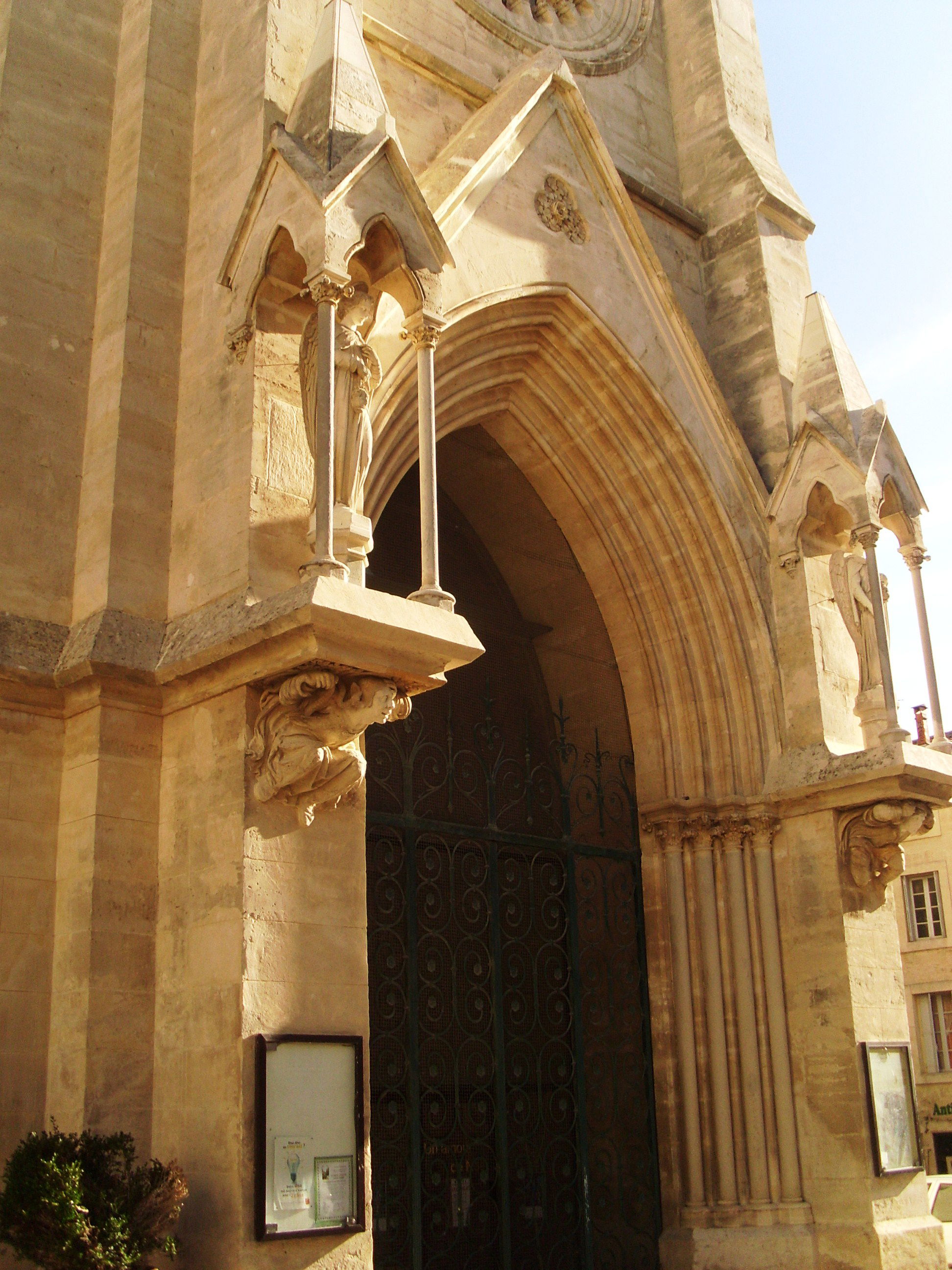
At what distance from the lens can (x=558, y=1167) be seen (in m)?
9.83

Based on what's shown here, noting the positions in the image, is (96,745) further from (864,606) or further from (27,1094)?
(864,606)

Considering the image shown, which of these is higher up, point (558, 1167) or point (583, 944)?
point (583, 944)

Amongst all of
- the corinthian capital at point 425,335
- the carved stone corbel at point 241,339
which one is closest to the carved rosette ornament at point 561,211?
the corinthian capital at point 425,335

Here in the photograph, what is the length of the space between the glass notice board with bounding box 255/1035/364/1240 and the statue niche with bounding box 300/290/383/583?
79.3 inches

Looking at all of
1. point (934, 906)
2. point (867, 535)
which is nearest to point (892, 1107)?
point (867, 535)

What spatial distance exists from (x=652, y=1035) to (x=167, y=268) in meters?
5.33

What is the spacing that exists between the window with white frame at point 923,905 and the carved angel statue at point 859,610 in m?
16.0

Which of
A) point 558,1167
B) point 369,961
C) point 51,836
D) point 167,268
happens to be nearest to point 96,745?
point 51,836

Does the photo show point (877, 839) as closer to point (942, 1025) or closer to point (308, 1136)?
point (308, 1136)

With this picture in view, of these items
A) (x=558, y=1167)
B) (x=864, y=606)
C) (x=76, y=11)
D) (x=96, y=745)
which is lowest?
(x=558, y=1167)

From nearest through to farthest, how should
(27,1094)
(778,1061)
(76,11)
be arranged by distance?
(27,1094), (76,11), (778,1061)

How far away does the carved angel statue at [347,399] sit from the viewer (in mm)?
6371

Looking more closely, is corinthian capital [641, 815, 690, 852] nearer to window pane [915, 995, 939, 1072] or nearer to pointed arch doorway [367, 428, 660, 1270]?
pointed arch doorway [367, 428, 660, 1270]

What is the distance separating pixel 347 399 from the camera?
6.43m
